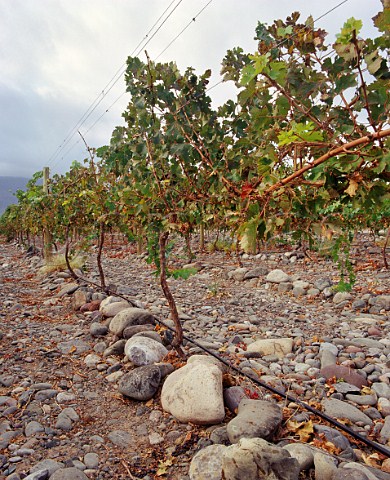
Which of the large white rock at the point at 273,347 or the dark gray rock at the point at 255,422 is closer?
the dark gray rock at the point at 255,422

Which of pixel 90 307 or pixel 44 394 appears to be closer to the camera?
pixel 44 394

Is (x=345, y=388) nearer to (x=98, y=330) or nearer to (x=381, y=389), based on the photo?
(x=381, y=389)

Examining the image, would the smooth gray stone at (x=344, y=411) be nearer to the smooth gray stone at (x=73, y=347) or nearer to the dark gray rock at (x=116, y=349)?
the dark gray rock at (x=116, y=349)

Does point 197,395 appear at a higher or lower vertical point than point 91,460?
higher

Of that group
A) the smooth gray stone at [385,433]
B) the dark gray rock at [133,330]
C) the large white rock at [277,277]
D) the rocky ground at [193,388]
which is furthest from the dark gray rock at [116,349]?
the large white rock at [277,277]

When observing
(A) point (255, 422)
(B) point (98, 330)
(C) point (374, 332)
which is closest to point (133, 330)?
(B) point (98, 330)

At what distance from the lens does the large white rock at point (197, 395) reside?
3.12 meters

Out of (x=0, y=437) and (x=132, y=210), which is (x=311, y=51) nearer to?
(x=132, y=210)

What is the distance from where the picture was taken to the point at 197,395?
126 inches

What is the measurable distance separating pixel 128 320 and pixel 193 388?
2.29 m

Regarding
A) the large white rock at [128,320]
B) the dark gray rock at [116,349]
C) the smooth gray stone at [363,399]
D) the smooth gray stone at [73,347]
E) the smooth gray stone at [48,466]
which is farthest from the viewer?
the large white rock at [128,320]

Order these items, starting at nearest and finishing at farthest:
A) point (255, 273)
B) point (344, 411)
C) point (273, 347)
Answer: point (344, 411) → point (273, 347) → point (255, 273)

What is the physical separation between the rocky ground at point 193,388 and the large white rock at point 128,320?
22 millimetres

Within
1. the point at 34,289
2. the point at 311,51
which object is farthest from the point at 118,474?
the point at 34,289
